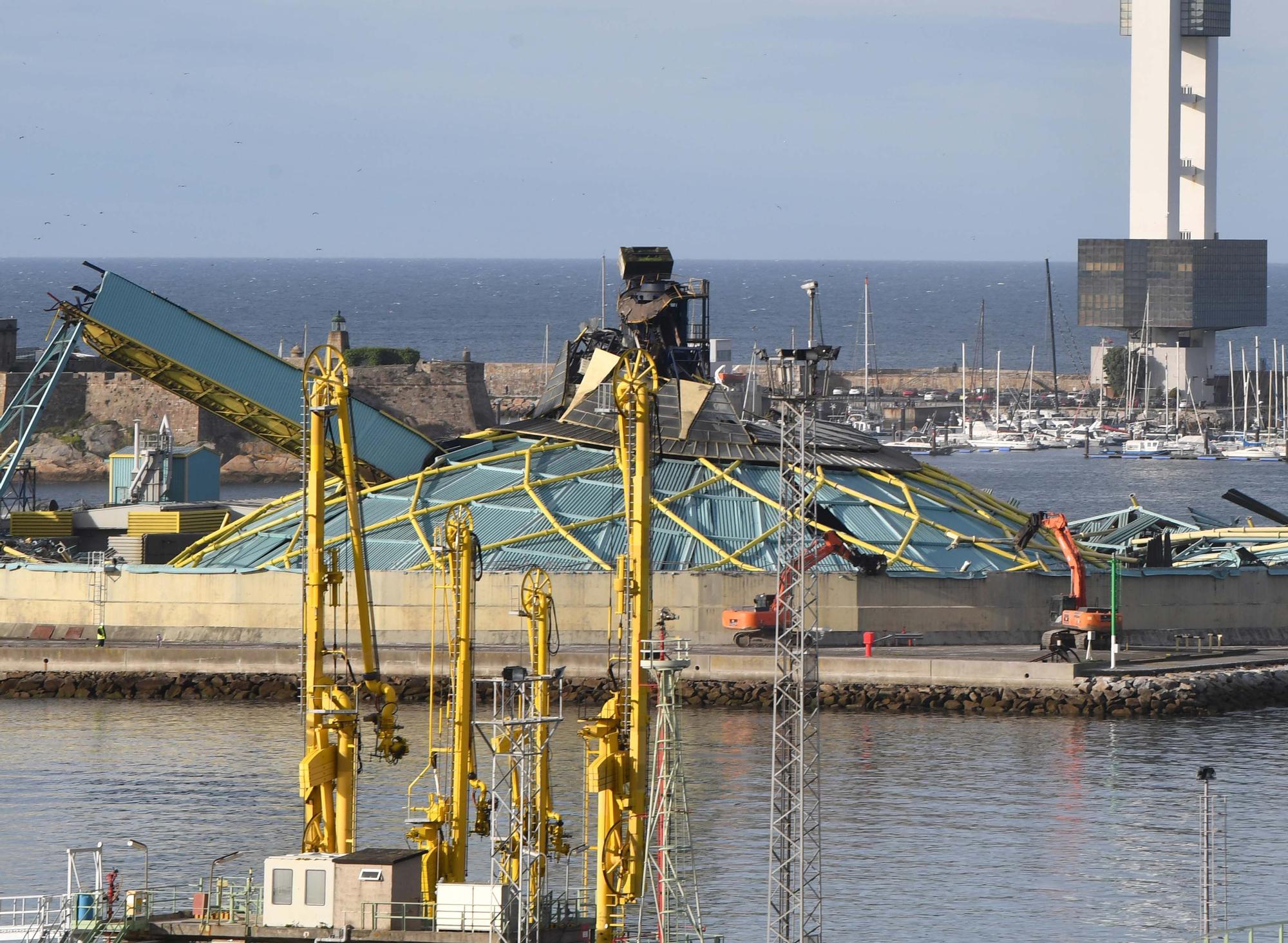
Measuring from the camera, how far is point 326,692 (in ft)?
152

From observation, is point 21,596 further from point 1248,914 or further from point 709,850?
point 1248,914

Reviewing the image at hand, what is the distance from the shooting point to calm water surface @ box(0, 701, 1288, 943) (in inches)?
2073

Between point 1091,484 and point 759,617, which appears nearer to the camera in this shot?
point 759,617

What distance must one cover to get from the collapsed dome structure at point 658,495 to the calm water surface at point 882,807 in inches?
275

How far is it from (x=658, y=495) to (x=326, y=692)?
36.5 meters

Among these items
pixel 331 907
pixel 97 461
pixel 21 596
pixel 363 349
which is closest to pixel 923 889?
pixel 331 907

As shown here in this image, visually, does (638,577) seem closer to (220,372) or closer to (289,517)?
(289,517)

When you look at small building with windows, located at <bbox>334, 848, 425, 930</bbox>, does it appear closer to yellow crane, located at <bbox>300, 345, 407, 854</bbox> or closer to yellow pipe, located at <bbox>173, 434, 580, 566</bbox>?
yellow crane, located at <bbox>300, 345, 407, 854</bbox>

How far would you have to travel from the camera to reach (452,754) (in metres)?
50.7

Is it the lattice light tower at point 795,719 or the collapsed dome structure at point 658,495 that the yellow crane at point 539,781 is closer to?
the lattice light tower at point 795,719

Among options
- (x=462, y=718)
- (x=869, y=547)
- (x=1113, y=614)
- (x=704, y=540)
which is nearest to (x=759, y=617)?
(x=704, y=540)

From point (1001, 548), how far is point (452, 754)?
114 feet

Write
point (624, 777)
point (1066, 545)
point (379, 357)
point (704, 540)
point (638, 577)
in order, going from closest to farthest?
1. point (624, 777)
2. point (638, 577)
3. point (1066, 545)
4. point (704, 540)
5. point (379, 357)

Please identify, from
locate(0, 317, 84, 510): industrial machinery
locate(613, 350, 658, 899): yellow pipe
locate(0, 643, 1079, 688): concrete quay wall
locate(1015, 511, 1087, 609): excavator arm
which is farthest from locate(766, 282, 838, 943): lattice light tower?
locate(0, 317, 84, 510): industrial machinery
